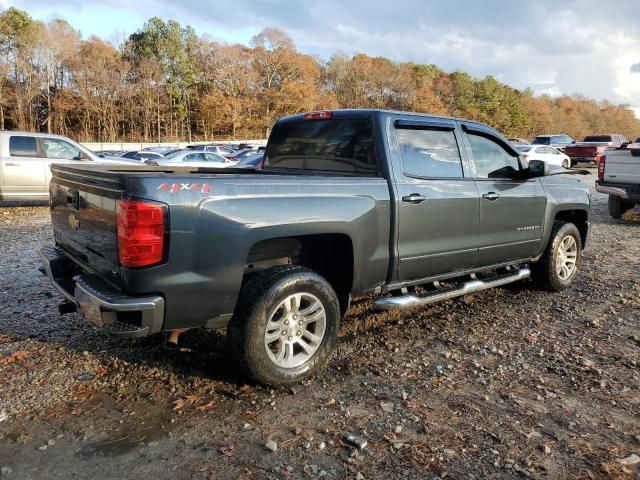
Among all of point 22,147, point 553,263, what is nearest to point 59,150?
point 22,147

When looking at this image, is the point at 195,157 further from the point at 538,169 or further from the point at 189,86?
the point at 189,86

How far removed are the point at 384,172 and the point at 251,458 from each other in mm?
2271

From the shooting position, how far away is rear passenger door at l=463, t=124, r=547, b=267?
4793mm

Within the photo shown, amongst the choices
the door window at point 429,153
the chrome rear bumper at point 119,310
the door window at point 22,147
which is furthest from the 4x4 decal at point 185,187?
the door window at point 22,147

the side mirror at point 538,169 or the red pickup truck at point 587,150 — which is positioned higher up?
the red pickup truck at point 587,150

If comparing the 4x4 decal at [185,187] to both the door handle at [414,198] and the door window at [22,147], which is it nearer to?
the door handle at [414,198]

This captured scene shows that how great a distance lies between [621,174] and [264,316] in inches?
391

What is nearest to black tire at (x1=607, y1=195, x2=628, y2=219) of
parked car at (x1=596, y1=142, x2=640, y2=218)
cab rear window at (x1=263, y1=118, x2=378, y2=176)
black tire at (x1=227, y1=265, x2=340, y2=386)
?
parked car at (x1=596, y1=142, x2=640, y2=218)

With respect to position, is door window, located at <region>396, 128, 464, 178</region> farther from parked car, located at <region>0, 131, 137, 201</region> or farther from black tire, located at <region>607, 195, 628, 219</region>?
parked car, located at <region>0, 131, 137, 201</region>

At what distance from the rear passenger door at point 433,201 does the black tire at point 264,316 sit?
0.97 m

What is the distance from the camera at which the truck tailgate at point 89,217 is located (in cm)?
306

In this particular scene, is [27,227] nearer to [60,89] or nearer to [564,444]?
[564,444]

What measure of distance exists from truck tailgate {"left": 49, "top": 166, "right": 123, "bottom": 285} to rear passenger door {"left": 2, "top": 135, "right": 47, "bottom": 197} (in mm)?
8343

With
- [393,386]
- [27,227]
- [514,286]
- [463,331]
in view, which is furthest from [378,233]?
[27,227]
